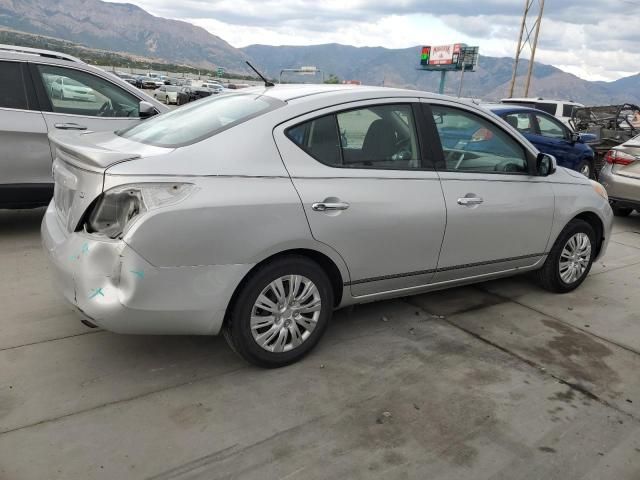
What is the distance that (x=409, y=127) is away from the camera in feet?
12.2

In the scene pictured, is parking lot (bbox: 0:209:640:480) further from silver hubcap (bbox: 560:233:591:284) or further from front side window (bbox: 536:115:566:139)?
front side window (bbox: 536:115:566:139)

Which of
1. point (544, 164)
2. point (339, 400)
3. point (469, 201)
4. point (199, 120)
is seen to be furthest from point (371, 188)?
point (544, 164)

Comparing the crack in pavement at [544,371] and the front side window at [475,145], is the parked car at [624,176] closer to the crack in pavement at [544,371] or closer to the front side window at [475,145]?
the front side window at [475,145]

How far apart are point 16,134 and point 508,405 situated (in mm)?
4868

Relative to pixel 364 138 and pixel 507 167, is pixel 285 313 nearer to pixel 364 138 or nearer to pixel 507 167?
pixel 364 138

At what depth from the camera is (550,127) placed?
992 centimetres

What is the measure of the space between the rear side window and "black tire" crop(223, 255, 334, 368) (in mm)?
3686

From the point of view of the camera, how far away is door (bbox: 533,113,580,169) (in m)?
9.70

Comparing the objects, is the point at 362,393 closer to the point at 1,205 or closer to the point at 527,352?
the point at 527,352

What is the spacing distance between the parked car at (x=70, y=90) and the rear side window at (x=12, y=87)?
273mm

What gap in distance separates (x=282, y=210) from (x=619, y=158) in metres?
6.84

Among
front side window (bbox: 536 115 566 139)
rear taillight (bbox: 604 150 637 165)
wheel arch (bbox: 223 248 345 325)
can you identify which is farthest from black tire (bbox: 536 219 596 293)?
front side window (bbox: 536 115 566 139)

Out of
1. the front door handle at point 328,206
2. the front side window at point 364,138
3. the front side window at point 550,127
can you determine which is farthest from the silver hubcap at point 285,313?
the front side window at point 550,127

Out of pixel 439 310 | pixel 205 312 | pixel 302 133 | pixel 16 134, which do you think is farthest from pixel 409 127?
pixel 16 134
